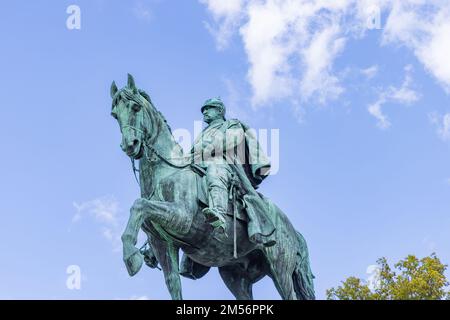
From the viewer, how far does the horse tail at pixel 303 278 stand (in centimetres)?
1539

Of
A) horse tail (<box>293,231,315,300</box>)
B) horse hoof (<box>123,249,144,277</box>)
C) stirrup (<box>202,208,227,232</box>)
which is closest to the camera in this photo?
horse hoof (<box>123,249,144,277</box>)

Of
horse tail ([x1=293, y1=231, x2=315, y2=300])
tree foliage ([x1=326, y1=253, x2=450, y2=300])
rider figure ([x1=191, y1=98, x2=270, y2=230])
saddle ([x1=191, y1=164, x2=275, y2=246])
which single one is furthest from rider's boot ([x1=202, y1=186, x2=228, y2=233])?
tree foliage ([x1=326, y1=253, x2=450, y2=300])

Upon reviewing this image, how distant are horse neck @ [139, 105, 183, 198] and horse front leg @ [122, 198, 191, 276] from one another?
2.31 ft

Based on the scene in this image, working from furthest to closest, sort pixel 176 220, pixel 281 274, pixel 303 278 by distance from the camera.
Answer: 1. pixel 303 278
2. pixel 281 274
3. pixel 176 220

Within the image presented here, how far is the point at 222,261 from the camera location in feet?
48.7

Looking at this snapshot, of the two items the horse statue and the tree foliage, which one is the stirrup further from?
the tree foliage

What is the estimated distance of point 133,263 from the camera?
42.4 ft

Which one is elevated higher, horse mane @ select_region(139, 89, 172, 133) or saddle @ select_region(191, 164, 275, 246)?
horse mane @ select_region(139, 89, 172, 133)

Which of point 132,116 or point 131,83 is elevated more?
point 131,83

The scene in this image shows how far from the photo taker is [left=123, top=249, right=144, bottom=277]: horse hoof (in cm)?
1291

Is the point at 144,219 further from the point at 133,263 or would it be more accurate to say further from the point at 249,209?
the point at 249,209

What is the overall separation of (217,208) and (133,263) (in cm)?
177

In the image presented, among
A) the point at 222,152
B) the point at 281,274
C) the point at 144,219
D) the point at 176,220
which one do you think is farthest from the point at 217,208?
the point at 281,274
